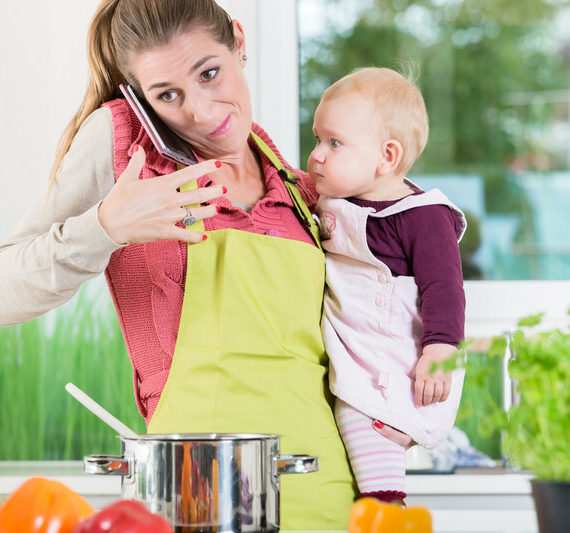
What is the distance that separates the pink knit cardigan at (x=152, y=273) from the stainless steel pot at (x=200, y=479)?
55cm

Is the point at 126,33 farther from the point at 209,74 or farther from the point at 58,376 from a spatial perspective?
the point at 58,376

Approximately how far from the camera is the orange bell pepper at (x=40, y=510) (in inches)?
26.7

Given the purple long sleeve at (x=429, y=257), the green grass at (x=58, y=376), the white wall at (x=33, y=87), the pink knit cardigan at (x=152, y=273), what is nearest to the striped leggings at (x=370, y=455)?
the purple long sleeve at (x=429, y=257)

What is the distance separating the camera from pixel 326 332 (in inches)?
55.6

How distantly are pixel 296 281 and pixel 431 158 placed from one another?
1169 mm

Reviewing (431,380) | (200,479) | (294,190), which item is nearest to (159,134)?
(294,190)

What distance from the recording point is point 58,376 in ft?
7.38

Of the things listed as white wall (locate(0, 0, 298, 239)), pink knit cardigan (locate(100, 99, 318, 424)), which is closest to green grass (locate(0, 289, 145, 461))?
white wall (locate(0, 0, 298, 239))

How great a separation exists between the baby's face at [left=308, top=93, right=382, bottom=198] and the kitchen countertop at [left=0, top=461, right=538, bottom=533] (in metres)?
0.91

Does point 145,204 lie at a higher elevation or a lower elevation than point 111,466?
higher

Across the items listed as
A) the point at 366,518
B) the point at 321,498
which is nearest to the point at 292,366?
the point at 321,498

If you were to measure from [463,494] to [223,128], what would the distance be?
1.16m

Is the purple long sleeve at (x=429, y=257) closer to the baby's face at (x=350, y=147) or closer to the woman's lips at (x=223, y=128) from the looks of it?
the baby's face at (x=350, y=147)

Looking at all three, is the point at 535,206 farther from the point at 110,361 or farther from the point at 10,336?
the point at 10,336
